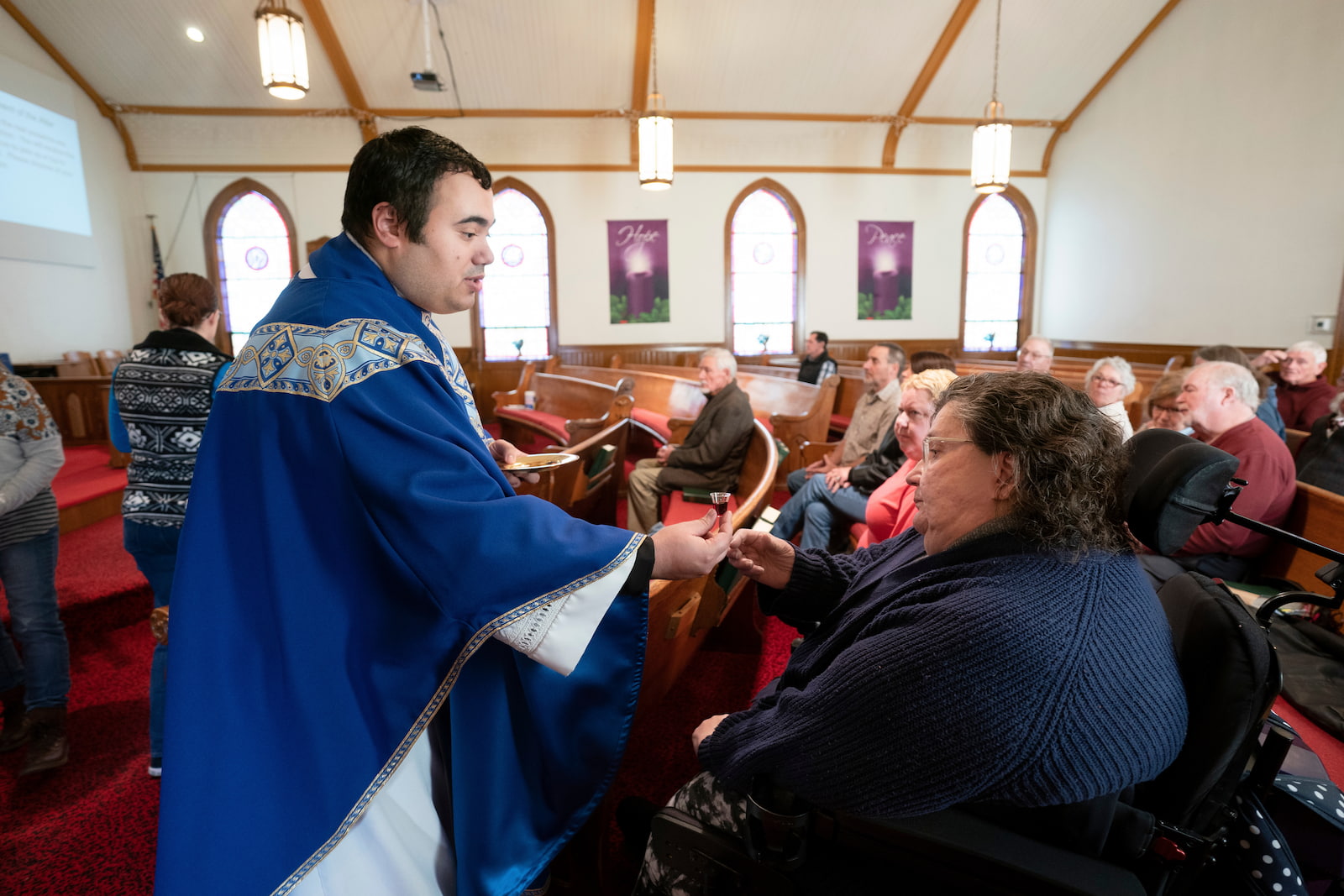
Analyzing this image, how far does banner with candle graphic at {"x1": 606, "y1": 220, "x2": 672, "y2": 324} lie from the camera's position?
34.5ft

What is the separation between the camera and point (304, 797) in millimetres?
1147

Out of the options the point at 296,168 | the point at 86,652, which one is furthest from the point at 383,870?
the point at 296,168

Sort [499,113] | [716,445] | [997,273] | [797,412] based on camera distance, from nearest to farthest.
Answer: [716,445] → [797,412] → [499,113] → [997,273]

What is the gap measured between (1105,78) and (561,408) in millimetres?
8664

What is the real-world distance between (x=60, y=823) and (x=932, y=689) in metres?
2.52

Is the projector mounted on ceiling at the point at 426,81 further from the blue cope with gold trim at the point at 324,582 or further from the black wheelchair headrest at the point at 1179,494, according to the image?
the black wheelchair headrest at the point at 1179,494

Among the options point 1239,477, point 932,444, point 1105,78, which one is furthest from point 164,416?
point 1105,78

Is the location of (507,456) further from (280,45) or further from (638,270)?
(638,270)

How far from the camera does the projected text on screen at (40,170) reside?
7.70 meters

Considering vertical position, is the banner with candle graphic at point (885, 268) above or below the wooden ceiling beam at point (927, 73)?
below

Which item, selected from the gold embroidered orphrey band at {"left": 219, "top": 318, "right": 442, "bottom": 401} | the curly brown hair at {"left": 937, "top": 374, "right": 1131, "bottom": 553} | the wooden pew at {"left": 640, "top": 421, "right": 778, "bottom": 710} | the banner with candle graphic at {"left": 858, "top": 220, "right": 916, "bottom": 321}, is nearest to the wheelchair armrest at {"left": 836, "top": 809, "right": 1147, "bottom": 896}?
the curly brown hair at {"left": 937, "top": 374, "right": 1131, "bottom": 553}

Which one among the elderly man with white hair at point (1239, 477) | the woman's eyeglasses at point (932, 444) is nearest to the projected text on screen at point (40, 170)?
the woman's eyeglasses at point (932, 444)

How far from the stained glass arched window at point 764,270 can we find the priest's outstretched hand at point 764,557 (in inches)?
375

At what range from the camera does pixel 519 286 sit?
10695mm
